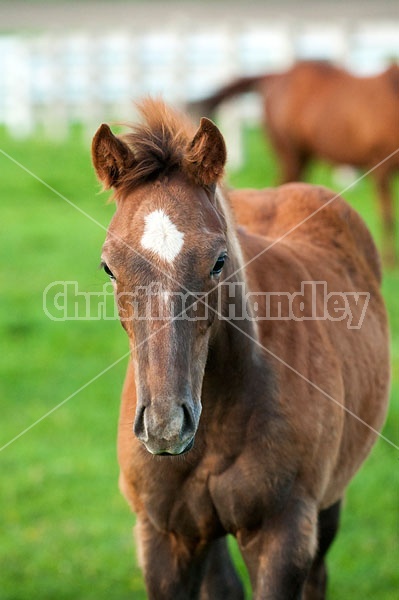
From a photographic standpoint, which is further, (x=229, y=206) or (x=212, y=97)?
(x=212, y=97)

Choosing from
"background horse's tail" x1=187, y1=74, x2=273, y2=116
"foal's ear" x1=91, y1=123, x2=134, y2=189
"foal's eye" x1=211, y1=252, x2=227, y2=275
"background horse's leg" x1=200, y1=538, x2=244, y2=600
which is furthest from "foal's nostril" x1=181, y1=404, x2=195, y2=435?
"background horse's tail" x1=187, y1=74, x2=273, y2=116

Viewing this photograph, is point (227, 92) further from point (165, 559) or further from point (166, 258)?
point (166, 258)

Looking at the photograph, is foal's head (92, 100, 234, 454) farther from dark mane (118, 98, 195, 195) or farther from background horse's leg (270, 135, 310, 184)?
background horse's leg (270, 135, 310, 184)

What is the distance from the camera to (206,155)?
121 inches

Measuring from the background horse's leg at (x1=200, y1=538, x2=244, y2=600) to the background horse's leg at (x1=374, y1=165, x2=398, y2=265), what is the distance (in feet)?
24.8

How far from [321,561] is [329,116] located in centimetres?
900

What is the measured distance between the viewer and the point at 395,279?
1082cm

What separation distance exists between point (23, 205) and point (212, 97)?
3.68 metres

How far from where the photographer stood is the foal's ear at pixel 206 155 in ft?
9.98

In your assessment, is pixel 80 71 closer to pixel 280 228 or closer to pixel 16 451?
pixel 16 451

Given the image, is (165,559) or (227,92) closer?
(165,559)

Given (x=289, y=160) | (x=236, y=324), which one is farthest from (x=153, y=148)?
(x=289, y=160)

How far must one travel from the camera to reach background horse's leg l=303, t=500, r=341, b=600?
4.45m

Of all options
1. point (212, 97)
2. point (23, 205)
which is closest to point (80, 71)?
point (23, 205)
